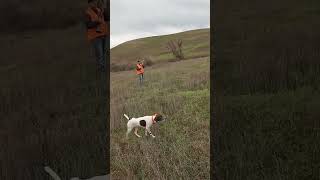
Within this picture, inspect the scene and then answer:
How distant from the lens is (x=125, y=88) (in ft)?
25.9

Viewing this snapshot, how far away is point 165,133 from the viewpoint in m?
5.99
